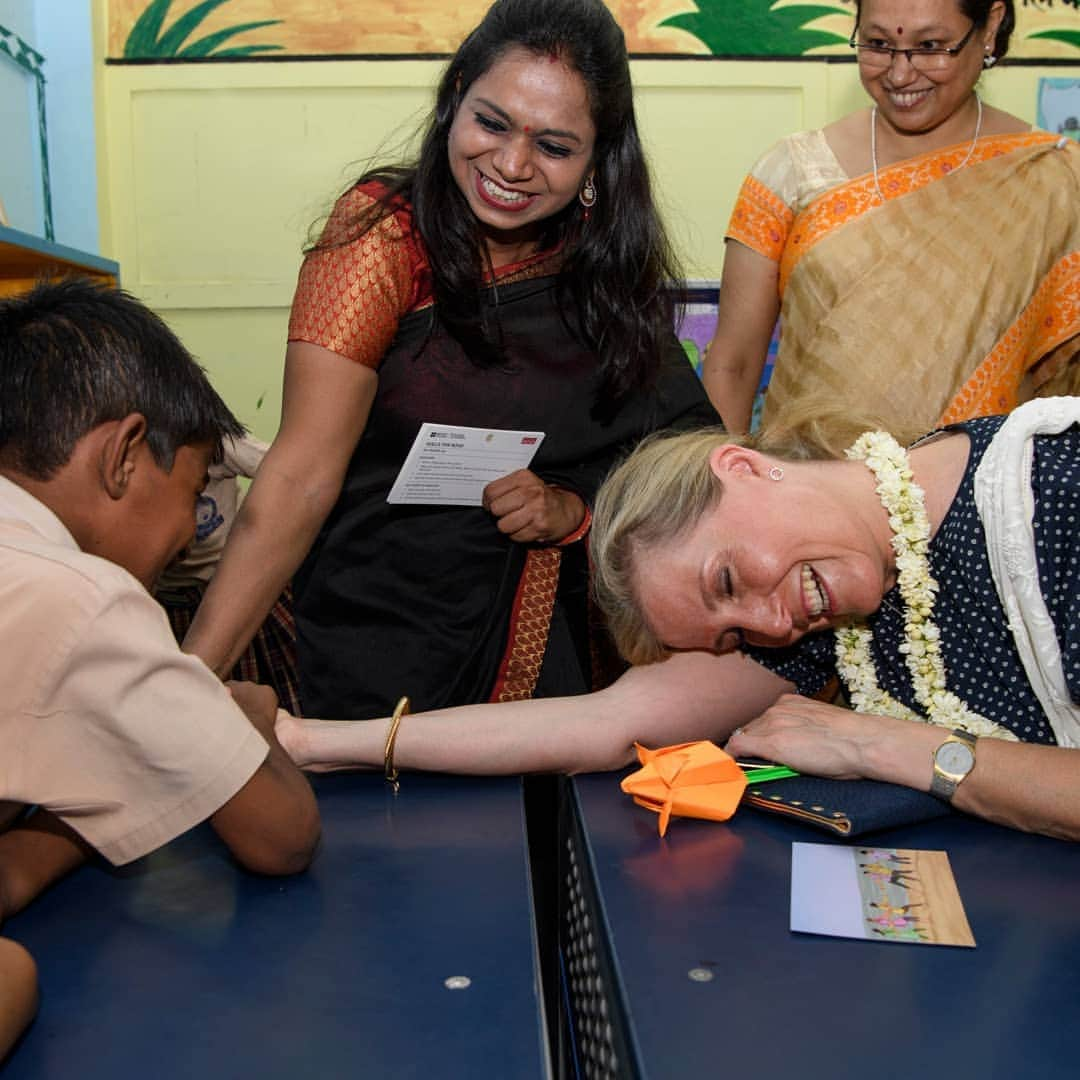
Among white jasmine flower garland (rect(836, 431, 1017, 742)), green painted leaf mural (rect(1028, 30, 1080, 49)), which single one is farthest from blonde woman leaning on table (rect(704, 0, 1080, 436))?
green painted leaf mural (rect(1028, 30, 1080, 49))

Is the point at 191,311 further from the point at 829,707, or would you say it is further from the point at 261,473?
the point at 829,707

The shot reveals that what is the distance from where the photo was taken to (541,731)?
154 cm

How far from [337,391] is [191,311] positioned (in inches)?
106

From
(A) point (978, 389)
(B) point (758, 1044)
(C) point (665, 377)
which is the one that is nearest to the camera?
(B) point (758, 1044)

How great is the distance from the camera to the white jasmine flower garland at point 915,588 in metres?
1.47

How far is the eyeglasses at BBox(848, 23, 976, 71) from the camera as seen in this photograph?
2.09 metres

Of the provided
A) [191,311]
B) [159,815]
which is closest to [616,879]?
[159,815]

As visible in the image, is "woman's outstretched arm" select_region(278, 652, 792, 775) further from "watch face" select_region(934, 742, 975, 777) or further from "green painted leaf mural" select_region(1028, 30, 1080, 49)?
"green painted leaf mural" select_region(1028, 30, 1080, 49)

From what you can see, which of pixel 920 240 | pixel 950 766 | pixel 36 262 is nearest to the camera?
pixel 950 766

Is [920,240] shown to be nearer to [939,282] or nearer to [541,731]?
[939,282]

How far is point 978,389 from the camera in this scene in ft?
7.04

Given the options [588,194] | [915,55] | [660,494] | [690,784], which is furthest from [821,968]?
[915,55]

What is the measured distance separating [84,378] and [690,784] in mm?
743

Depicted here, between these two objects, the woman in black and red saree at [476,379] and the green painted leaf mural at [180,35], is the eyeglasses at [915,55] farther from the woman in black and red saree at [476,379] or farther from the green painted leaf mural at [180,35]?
the green painted leaf mural at [180,35]
